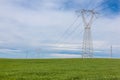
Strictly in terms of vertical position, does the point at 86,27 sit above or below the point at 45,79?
above

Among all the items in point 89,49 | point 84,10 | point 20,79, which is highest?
point 84,10

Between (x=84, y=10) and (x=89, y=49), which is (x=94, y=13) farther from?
(x=89, y=49)

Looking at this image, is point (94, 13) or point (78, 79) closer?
point (78, 79)

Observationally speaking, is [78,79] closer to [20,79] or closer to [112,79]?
[112,79]

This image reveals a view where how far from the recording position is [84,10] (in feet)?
259

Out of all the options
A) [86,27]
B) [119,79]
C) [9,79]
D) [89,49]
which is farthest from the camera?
[86,27]

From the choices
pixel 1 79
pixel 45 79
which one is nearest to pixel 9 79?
pixel 1 79

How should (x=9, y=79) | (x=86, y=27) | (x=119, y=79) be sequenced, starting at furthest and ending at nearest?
(x=86, y=27)
(x=9, y=79)
(x=119, y=79)

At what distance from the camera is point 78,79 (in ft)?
75.0

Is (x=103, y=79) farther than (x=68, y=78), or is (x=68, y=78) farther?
(x=68, y=78)

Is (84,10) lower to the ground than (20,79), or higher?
higher

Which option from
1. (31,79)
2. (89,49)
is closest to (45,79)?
(31,79)

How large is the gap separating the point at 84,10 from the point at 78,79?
57.5 metres

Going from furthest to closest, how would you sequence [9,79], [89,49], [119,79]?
[89,49], [9,79], [119,79]
